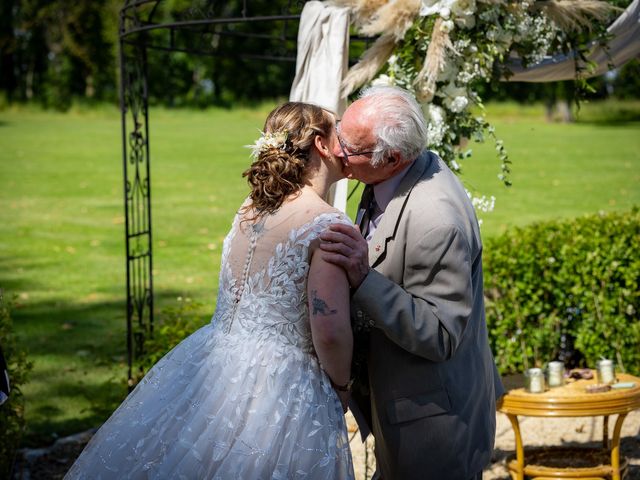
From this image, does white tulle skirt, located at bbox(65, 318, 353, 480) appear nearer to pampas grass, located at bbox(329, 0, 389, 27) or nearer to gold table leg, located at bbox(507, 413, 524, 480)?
gold table leg, located at bbox(507, 413, 524, 480)

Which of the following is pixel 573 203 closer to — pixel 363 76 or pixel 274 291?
pixel 363 76

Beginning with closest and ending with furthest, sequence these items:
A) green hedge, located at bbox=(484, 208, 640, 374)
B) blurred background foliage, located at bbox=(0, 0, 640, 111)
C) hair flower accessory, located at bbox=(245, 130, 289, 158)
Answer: hair flower accessory, located at bbox=(245, 130, 289, 158)
green hedge, located at bbox=(484, 208, 640, 374)
blurred background foliage, located at bbox=(0, 0, 640, 111)

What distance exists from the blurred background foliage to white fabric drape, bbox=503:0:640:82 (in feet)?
119

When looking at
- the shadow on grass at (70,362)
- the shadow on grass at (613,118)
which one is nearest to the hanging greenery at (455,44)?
the shadow on grass at (70,362)

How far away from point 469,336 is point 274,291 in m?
0.71

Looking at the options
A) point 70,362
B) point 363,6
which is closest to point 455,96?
point 363,6

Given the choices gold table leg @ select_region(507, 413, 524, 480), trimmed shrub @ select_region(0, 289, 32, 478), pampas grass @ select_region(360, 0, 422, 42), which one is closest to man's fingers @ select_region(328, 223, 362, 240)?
pampas grass @ select_region(360, 0, 422, 42)

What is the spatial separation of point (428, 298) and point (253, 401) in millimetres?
665

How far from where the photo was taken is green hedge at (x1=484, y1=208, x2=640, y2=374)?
6652mm

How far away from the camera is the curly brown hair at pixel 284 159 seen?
2.81 m

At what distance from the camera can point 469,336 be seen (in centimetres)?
298

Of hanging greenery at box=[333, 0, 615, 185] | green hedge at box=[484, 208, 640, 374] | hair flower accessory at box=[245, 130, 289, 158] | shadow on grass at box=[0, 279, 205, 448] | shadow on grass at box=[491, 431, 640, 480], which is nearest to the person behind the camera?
hair flower accessory at box=[245, 130, 289, 158]

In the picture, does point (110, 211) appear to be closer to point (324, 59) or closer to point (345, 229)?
point (324, 59)

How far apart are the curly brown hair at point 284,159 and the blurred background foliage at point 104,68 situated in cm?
3870
